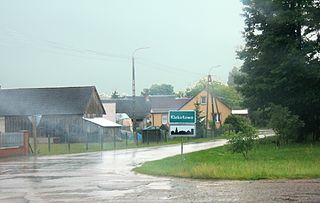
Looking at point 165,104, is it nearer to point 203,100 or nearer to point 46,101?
point 203,100

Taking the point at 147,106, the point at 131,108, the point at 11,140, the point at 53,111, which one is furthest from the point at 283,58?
the point at 147,106

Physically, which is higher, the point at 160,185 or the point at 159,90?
the point at 159,90

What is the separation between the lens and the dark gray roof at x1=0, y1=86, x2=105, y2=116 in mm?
70312

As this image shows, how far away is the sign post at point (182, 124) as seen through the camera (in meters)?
A: 22.0

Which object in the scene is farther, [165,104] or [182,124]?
[165,104]

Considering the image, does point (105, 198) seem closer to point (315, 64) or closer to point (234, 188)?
point (234, 188)

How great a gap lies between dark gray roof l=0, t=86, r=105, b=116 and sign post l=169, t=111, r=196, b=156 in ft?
158

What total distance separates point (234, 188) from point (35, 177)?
9.25 metres

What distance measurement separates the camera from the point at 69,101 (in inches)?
2825

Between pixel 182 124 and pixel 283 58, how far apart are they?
18.4 metres

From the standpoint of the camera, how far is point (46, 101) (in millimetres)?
72438

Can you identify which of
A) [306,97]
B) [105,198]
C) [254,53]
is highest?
[254,53]

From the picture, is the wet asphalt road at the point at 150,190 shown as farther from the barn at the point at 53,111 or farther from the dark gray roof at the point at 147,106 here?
the dark gray roof at the point at 147,106

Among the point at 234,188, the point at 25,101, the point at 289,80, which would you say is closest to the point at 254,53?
the point at 289,80
